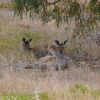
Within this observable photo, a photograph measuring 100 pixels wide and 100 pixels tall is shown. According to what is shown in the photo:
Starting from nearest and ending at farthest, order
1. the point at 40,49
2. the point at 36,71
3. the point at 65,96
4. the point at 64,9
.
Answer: the point at 65,96 < the point at 36,71 < the point at 64,9 < the point at 40,49

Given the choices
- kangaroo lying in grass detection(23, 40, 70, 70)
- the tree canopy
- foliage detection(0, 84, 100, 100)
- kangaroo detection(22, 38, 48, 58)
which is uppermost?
the tree canopy

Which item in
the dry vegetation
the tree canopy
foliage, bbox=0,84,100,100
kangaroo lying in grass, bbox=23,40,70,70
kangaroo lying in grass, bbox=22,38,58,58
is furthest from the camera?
kangaroo lying in grass, bbox=22,38,58,58

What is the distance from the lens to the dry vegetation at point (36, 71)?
7.05 m

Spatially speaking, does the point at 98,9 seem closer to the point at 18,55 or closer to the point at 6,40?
the point at 18,55

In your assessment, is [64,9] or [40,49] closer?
[64,9]

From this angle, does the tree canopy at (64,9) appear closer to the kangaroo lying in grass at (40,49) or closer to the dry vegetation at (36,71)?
the dry vegetation at (36,71)

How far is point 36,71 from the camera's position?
483 inches

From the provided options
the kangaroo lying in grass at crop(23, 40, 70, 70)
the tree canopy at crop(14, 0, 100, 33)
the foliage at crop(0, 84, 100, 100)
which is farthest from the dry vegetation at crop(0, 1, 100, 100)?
the tree canopy at crop(14, 0, 100, 33)

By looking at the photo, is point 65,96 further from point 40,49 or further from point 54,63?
point 40,49

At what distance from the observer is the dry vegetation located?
23.1 ft

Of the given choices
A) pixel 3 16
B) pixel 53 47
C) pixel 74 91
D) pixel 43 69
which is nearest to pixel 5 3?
pixel 3 16

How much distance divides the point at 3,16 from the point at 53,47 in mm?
8356

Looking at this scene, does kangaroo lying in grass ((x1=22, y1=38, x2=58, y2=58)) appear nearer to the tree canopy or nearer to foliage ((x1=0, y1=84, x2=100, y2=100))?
the tree canopy

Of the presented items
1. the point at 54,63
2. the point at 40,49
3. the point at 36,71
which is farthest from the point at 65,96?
the point at 40,49
